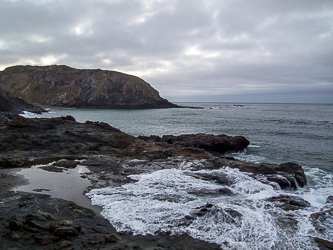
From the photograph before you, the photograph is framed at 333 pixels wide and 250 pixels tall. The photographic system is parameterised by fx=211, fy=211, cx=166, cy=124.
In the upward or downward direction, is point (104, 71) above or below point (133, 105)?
above

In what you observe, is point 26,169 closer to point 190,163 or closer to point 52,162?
point 52,162

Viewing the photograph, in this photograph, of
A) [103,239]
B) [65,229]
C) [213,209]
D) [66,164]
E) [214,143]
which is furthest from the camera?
[214,143]

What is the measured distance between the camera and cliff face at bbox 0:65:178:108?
111188 mm

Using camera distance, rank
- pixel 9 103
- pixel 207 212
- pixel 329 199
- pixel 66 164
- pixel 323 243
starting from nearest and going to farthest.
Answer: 1. pixel 323 243
2. pixel 207 212
3. pixel 329 199
4. pixel 66 164
5. pixel 9 103

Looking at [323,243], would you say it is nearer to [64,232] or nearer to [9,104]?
[64,232]

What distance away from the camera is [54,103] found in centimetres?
11038

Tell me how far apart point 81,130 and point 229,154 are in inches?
564

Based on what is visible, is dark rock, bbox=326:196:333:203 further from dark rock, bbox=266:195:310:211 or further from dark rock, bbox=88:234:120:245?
dark rock, bbox=88:234:120:245

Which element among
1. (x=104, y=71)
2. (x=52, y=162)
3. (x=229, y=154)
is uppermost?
(x=104, y=71)

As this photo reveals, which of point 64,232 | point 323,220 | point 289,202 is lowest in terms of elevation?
point 323,220

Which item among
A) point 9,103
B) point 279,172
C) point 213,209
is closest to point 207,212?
point 213,209

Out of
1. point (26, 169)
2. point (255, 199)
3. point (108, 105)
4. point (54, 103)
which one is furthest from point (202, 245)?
point (54, 103)

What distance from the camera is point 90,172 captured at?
11.2 m

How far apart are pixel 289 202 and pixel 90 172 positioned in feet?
31.0
